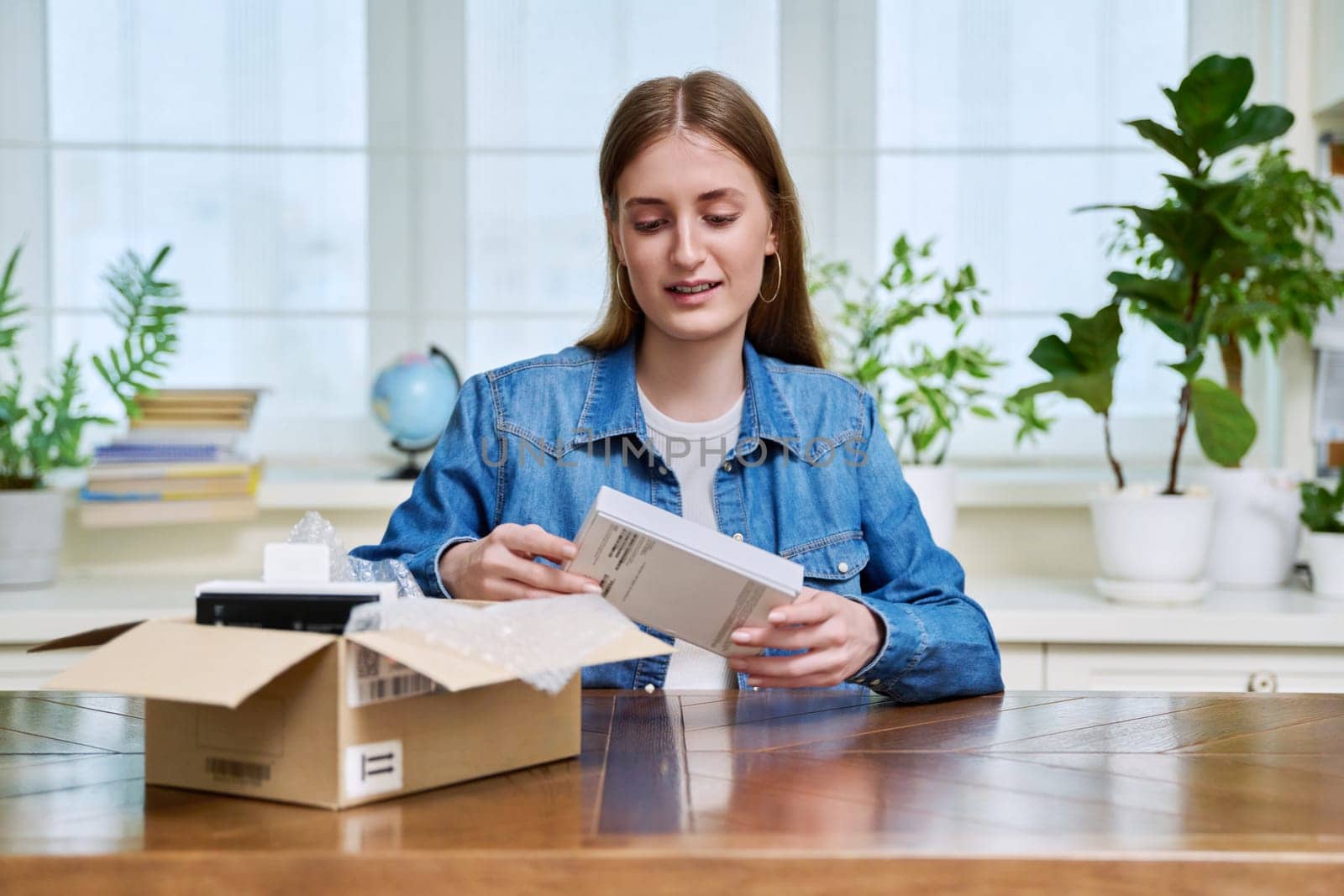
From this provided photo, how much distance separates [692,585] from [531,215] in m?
1.72

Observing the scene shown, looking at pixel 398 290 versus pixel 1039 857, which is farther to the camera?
pixel 398 290

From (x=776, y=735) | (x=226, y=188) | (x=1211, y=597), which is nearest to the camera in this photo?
(x=776, y=735)

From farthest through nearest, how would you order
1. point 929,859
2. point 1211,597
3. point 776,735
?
1. point 1211,597
2. point 776,735
3. point 929,859

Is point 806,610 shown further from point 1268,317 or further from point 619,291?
point 1268,317

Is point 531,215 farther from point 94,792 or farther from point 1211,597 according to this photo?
point 94,792

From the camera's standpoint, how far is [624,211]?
1442mm

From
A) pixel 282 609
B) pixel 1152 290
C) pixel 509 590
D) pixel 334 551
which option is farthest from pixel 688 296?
pixel 1152 290

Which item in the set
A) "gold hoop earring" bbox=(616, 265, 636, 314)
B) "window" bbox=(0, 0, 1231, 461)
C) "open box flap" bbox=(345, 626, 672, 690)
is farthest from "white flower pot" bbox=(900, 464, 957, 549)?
"open box flap" bbox=(345, 626, 672, 690)

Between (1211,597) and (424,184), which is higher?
(424,184)

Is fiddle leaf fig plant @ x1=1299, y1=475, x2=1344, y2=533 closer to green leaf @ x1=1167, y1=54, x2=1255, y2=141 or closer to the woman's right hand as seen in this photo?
green leaf @ x1=1167, y1=54, x2=1255, y2=141

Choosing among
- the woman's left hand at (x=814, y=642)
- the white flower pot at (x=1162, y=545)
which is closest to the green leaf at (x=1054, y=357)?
the white flower pot at (x=1162, y=545)

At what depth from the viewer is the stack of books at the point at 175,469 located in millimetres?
2193

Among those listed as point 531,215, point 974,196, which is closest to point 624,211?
point 531,215

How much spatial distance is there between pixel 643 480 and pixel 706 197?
1.10ft
